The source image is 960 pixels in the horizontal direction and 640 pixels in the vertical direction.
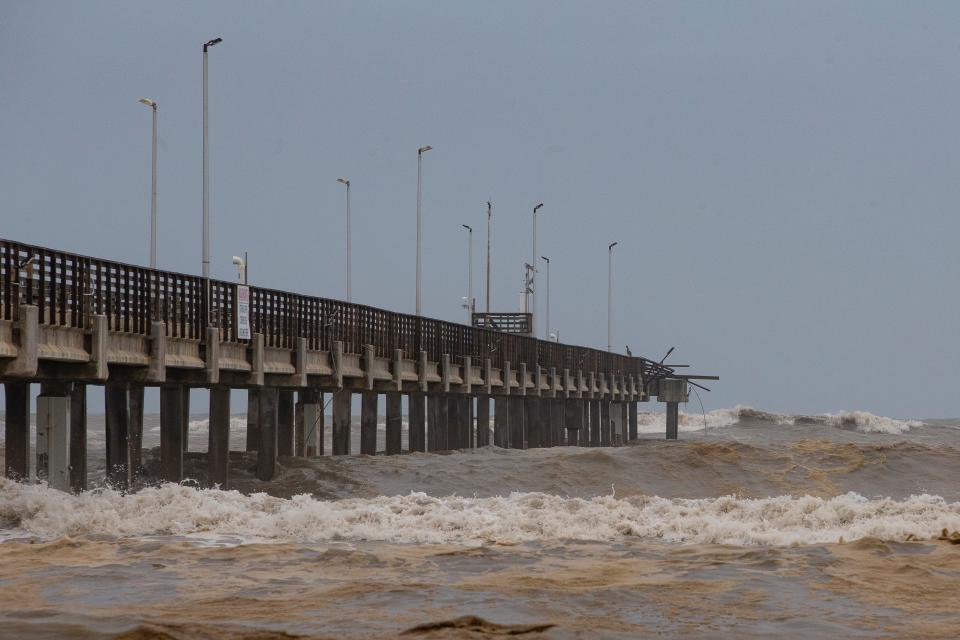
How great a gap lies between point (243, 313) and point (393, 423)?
14.6 metres

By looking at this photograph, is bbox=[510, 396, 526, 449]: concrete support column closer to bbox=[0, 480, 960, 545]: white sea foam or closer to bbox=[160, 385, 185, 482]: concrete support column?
bbox=[160, 385, 185, 482]: concrete support column

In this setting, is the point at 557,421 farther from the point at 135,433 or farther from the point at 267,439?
the point at 135,433

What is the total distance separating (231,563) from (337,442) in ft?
71.3

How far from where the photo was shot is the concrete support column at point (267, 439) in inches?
1268

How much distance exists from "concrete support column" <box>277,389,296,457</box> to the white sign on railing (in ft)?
20.3

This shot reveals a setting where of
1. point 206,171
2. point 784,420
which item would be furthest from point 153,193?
point 784,420

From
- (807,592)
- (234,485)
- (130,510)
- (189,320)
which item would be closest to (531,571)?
(807,592)

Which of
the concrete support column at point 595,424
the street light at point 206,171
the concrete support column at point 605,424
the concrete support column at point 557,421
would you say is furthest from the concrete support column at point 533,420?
the street light at point 206,171

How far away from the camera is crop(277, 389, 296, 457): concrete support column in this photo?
3619cm

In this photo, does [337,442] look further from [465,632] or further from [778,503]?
[465,632]

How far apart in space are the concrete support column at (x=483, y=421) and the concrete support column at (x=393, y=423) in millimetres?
10728

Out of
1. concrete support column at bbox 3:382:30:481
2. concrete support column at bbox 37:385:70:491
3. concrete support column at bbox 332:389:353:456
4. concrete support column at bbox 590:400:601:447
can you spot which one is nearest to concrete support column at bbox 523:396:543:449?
concrete support column at bbox 590:400:601:447

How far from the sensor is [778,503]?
25438 millimetres

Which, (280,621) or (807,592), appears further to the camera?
(807,592)
